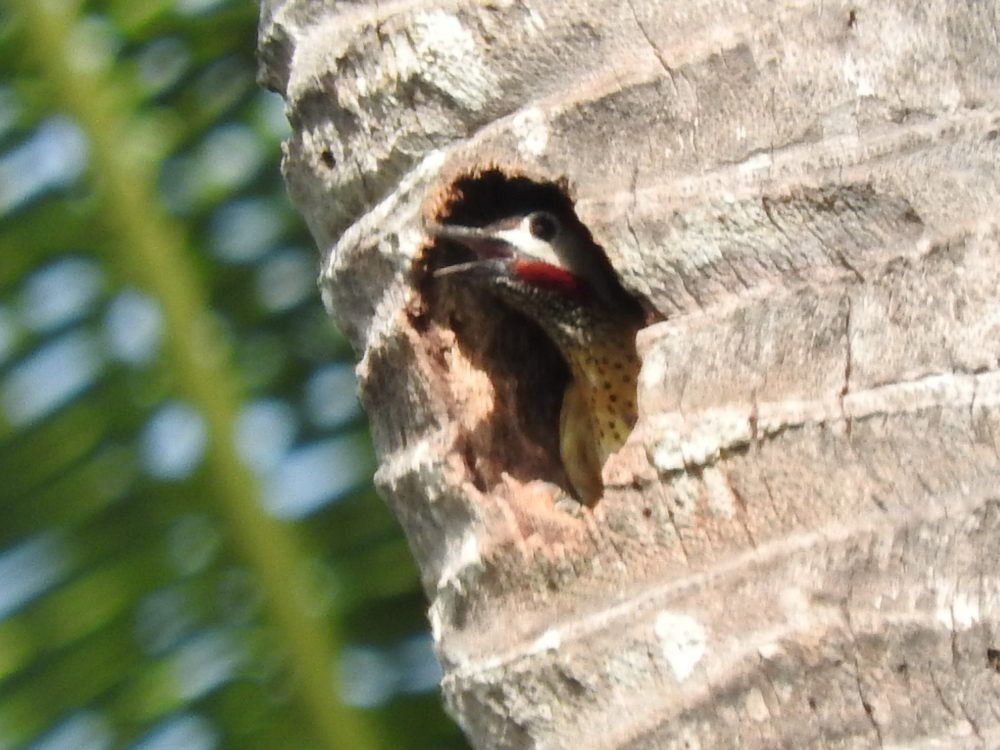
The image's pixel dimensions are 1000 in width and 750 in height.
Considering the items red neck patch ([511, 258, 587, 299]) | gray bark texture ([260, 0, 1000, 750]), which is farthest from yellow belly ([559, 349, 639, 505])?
gray bark texture ([260, 0, 1000, 750])

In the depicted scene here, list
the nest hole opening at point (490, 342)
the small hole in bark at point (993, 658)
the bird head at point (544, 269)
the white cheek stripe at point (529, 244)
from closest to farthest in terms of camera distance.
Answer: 1. the small hole in bark at point (993, 658)
2. the nest hole opening at point (490, 342)
3. the bird head at point (544, 269)
4. the white cheek stripe at point (529, 244)

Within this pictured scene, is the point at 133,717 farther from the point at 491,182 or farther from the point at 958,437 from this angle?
the point at 958,437

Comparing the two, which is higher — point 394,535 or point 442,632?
point 442,632

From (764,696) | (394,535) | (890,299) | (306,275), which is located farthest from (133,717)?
(890,299)

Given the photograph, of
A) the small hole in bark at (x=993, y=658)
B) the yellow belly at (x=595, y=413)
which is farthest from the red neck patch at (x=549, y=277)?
the small hole in bark at (x=993, y=658)

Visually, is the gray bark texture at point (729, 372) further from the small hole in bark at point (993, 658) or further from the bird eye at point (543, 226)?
the bird eye at point (543, 226)

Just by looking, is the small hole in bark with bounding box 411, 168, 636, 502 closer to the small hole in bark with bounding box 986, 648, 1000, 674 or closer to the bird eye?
the bird eye

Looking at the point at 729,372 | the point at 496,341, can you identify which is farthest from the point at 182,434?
the point at 729,372
